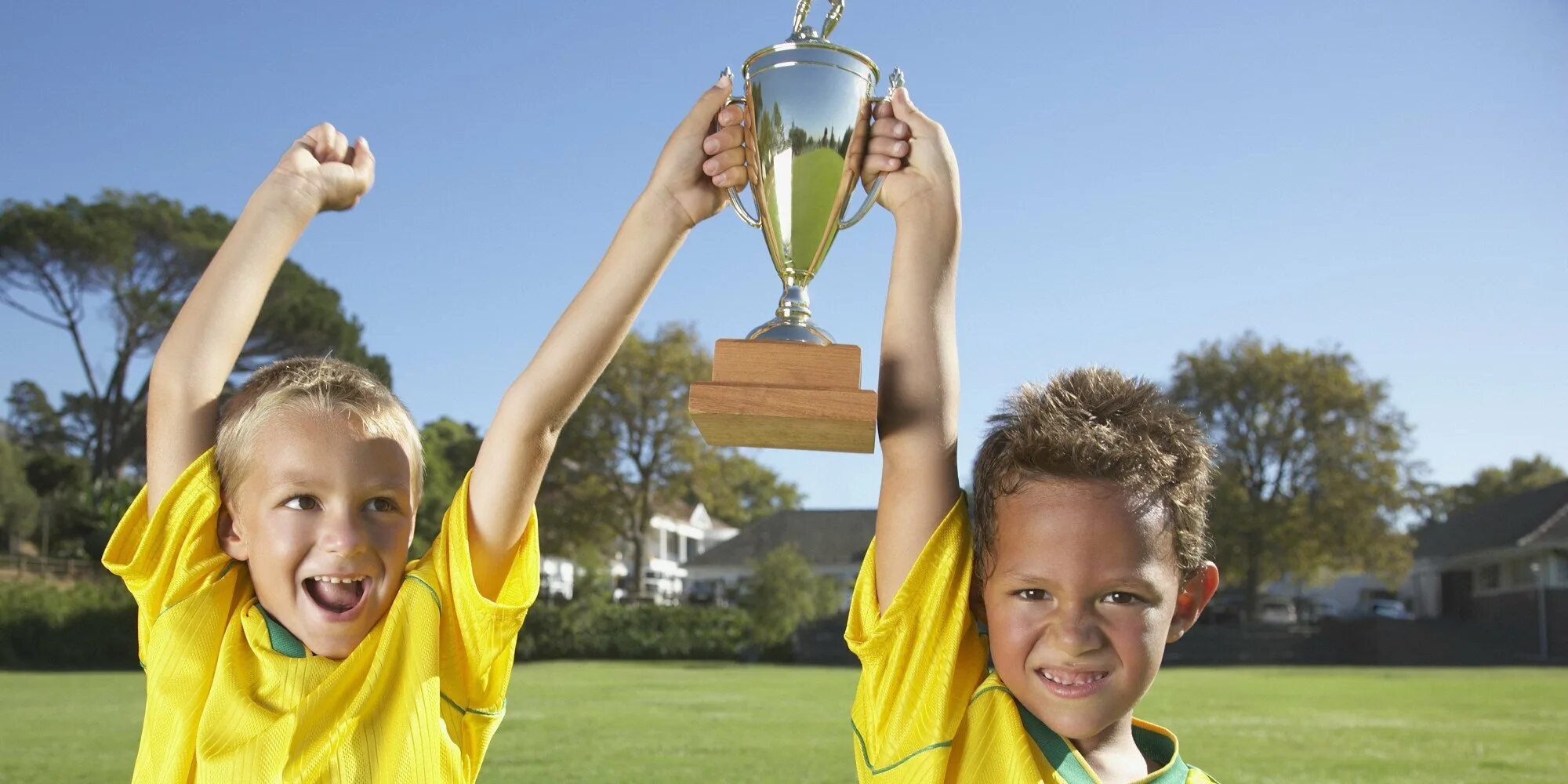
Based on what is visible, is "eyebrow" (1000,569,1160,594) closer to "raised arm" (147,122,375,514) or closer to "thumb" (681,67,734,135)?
"thumb" (681,67,734,135)

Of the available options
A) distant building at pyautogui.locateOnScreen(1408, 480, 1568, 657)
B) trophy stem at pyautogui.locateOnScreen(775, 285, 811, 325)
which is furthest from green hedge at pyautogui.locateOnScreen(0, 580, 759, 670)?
trophy stem at pyautogui.locateOnScreen(775, 285, 811, 325)

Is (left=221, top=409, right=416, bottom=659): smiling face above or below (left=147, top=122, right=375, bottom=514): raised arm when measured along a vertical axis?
below

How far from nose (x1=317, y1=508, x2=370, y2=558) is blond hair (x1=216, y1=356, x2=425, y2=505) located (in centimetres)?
13

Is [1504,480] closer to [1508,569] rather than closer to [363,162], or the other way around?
[1508,569]

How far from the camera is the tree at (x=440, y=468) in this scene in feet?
99.2

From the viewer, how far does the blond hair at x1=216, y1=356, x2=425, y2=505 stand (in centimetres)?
215

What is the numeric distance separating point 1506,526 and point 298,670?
149 ft

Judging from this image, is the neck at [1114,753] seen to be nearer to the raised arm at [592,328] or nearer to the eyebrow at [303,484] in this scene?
the raised arm at [592,328]

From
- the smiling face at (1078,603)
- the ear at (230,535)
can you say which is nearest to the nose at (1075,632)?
the smiling face at (1078,603)

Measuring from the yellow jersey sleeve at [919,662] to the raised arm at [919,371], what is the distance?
3 centimetres

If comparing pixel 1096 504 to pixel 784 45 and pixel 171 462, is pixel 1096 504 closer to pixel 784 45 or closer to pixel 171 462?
pixel 784 45

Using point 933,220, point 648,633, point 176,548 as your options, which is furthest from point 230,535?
point 648,633

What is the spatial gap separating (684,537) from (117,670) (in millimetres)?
48941

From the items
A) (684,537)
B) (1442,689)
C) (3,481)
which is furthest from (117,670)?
(684,537)
